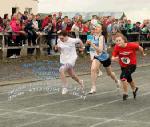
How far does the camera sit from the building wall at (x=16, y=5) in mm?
53987

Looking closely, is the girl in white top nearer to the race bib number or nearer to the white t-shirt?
the white t-shirt

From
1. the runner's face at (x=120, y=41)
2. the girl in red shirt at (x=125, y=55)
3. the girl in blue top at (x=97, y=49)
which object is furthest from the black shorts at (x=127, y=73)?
the girl in blue top at (x=97, y=49)

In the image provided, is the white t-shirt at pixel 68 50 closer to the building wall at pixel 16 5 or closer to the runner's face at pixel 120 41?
the runner's face at pixel 120 41

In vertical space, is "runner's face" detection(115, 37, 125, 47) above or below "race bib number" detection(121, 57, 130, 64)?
above

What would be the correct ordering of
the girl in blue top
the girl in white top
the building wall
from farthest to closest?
the building wall, the girl in white top, the girl in blue top

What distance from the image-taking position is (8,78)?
61.7ft

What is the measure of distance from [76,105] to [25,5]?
4631 centimetres

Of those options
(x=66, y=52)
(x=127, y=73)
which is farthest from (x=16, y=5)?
(x=127, y=73)

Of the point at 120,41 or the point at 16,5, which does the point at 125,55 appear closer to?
the point at 120,41

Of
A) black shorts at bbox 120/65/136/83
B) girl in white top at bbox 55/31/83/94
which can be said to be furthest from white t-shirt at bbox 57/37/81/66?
black shorts at bbox 120/65/136/83

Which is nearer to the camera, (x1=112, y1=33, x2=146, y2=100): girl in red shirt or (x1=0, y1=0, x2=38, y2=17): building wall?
(x1=112, y1=33, x2=146, y2=100): girl in red shirt

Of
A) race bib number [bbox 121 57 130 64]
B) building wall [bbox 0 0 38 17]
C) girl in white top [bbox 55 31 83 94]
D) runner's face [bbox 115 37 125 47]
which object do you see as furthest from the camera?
building wall [bbox 0 0 38 17]

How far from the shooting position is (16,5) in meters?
56.4

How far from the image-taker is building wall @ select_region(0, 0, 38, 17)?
54.0 meters
